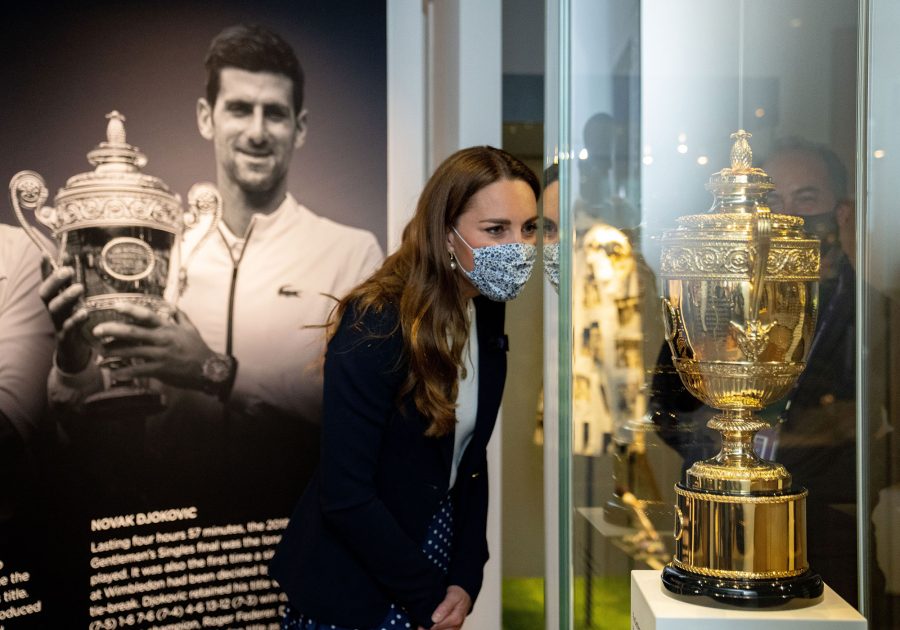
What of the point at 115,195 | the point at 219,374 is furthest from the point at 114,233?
the point at 219,374

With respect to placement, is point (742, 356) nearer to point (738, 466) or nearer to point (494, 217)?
point (738, 466)

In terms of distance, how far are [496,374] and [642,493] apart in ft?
Answer: 2.28

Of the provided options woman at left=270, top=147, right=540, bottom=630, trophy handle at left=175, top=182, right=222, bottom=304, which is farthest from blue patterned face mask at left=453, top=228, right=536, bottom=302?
trophy handle at left=175, top=182, right=222, bottom=304

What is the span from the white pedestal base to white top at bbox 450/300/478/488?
0.81m

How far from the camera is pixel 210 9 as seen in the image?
3053 millimetres

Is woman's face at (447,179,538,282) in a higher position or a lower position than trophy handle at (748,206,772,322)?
higher

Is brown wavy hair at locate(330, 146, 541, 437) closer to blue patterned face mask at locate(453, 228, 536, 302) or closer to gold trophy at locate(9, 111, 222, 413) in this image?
blue patterned face mask at locate(453, 228, 536, 302)

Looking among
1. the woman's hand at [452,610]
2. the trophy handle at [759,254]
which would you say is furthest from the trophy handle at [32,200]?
the trophy handle at [759,254]

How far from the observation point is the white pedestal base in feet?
3.85

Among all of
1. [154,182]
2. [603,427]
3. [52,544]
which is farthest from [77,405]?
[603,427]

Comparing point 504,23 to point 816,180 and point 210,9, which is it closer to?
point 210,9

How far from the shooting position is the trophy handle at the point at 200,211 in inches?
119

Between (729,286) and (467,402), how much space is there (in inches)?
34.8

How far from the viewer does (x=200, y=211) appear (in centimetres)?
307
